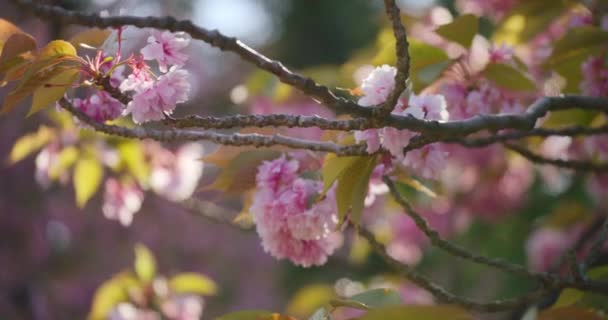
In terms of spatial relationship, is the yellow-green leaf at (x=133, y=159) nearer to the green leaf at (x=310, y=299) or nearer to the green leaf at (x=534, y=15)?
the green leaf at (x=310, y=299)

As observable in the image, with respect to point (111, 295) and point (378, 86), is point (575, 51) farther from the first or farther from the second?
point (111, 295)

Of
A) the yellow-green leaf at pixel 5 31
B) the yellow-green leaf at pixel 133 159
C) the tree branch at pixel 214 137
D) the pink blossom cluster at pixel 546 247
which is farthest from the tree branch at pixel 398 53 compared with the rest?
the pink blossom cluster at pixel 546 247

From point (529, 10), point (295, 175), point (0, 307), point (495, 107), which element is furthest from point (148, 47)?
point (0, 307)

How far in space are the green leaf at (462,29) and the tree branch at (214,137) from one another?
377mm

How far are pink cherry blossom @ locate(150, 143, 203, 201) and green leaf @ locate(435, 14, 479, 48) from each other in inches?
47.3

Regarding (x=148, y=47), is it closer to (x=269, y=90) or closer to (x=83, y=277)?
(x=269, y=90)

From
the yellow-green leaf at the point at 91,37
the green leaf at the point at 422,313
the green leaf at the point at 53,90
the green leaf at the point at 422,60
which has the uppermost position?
the green leaf at the point at 422,60

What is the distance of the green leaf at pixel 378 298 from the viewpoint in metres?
0.92

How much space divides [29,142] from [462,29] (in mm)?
1216

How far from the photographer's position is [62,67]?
3.13 feet

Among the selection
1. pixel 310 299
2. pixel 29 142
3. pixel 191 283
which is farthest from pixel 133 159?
pixel 310 299

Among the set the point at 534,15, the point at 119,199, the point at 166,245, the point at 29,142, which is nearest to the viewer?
the point at 534,15

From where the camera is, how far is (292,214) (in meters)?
1.14

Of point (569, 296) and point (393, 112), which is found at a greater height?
point (393, 112)
